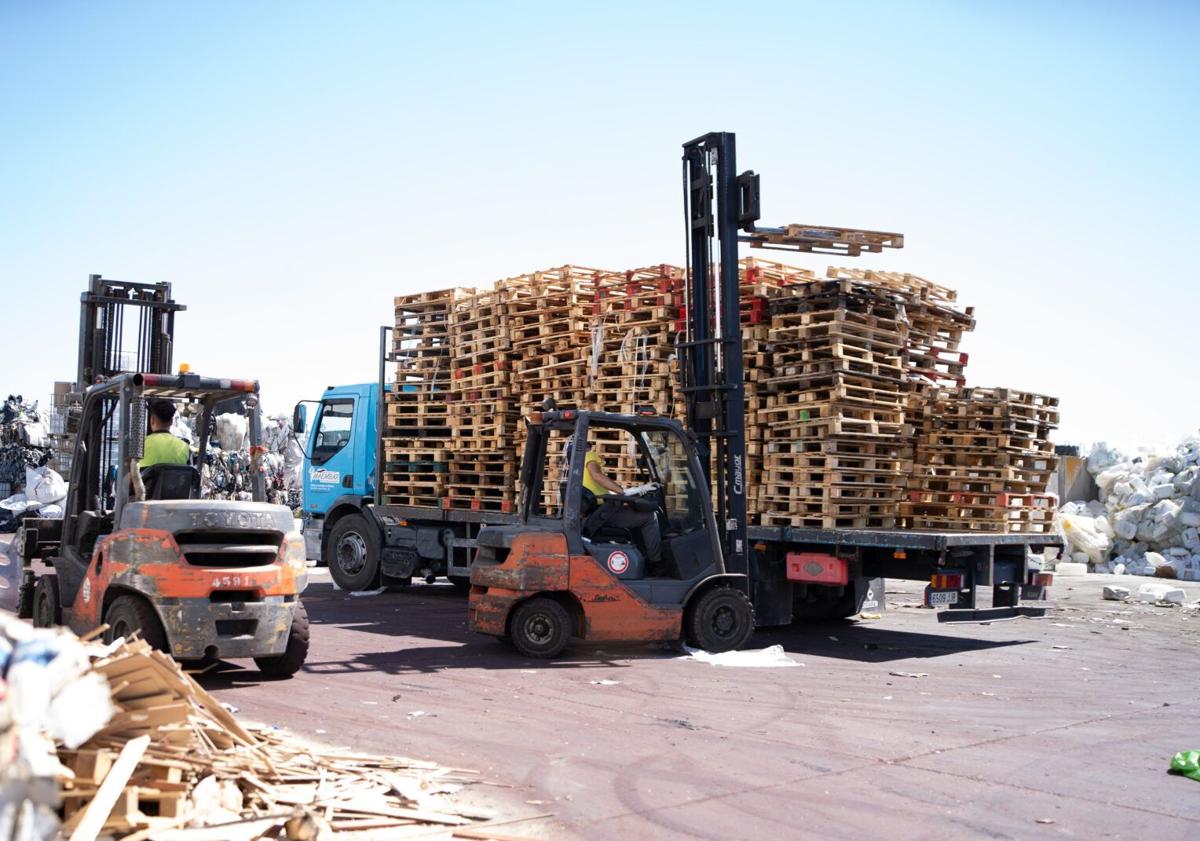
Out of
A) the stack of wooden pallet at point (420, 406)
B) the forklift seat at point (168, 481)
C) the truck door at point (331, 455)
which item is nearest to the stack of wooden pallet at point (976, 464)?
the stack of wooden pallet at point (420, 406)

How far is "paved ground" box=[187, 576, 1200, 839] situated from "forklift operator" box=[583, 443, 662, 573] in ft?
2.90

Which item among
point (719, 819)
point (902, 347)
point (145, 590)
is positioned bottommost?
point (719, 819)

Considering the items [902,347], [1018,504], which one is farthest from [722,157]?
[1018,504]

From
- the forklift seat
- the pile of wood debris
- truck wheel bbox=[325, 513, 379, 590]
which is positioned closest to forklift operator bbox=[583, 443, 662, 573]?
the forklift seat

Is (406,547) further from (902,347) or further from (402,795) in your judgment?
(402,795)

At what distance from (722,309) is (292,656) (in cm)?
513

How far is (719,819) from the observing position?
17.7 ft

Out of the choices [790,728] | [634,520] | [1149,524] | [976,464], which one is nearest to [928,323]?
[976,464]

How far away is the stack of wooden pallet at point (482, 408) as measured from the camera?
14.6 metres

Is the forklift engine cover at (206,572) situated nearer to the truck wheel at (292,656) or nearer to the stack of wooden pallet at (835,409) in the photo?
the truck wheel at (292,656)

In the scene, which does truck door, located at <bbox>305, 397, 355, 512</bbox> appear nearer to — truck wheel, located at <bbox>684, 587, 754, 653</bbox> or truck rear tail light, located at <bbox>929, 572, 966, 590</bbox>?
truck wheel, located at <bbox>684, 587, 754, 653</bbox>

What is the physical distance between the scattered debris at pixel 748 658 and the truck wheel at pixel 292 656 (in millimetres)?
3294

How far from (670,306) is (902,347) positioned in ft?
7.93

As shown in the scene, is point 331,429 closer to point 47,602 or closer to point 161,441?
point 47,602
